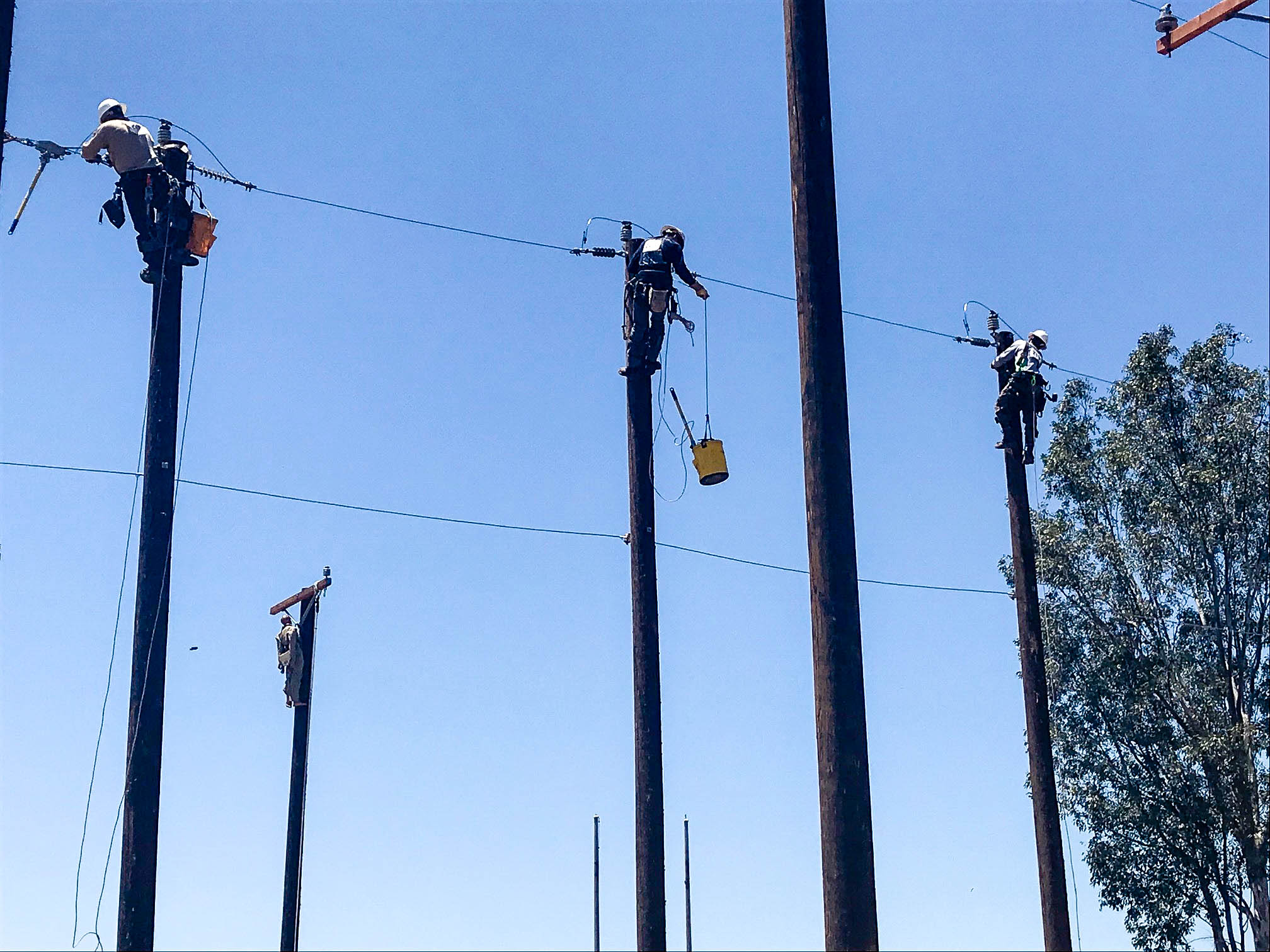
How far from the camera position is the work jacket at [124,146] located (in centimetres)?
1346

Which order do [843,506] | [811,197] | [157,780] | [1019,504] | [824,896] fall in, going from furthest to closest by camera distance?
[1019,504]
[157,780]
[811,197]
[843,506]
[824,896]

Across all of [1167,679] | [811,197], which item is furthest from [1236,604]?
[811,197]

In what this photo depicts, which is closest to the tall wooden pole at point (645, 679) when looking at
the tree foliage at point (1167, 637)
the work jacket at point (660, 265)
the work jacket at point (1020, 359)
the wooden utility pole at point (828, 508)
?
the work jacket at point (660, 265)

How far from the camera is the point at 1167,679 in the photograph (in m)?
25.3

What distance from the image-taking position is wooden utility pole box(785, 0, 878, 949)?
341 inches

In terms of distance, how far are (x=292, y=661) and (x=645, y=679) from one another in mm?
6978

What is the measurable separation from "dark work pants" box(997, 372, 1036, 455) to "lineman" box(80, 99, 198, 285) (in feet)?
35.7

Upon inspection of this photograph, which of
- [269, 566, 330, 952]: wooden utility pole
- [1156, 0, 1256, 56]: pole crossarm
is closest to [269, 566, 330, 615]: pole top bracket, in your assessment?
[269, 566, 330, 952]: wooden utility pole

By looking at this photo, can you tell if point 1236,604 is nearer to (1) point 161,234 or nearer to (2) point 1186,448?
(2) point 1186,448

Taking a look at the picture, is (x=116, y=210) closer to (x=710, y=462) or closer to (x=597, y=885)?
(x=710, y=462)

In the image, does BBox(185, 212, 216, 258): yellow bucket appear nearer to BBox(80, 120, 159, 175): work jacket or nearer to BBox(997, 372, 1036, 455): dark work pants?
BBox(80, 120, 159, 175): work jacket

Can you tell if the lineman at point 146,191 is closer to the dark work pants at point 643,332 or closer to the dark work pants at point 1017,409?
the dark work pants at point 643,332

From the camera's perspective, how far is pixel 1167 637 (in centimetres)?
2570

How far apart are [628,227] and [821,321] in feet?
23.5
